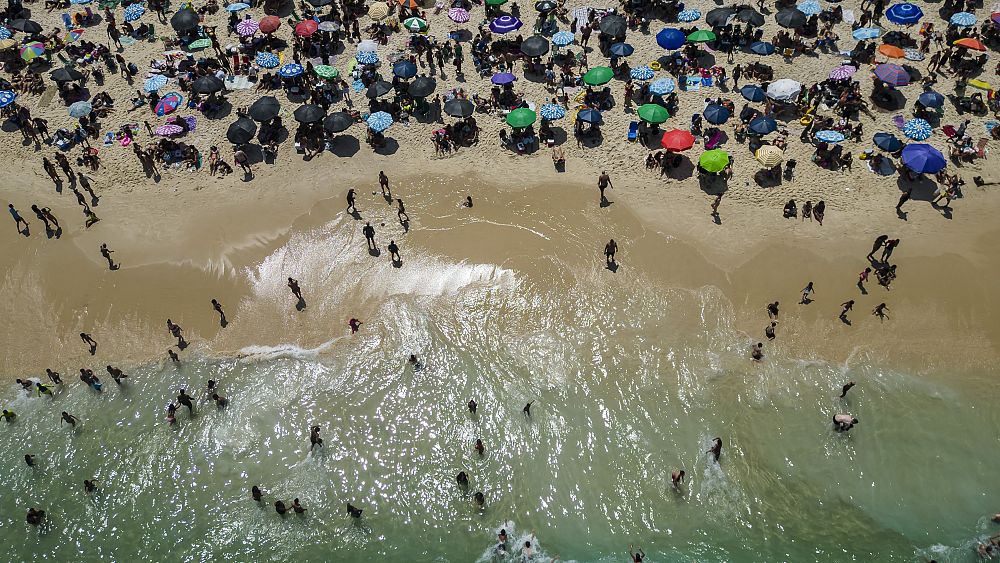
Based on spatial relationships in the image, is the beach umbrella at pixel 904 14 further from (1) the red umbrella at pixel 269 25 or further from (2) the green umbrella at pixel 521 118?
(1) the red umbrella at pixel 269 25

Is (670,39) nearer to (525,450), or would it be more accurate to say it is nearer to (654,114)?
(654,114)

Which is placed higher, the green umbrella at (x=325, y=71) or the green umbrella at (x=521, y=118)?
the green umbrella at (x=325, y=71)

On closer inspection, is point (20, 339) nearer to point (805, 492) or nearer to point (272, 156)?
point (272, 156)

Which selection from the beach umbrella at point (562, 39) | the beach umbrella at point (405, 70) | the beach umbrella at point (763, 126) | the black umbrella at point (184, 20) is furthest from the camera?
the black umbrella at point (184, 20)

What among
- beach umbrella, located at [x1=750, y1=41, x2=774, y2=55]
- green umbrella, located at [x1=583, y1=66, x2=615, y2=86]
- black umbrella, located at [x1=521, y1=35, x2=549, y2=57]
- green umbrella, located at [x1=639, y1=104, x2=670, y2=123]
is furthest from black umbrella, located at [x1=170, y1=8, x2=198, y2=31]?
beach umbrella, located at [x1=750, y1=41, x2=774, y2=55]

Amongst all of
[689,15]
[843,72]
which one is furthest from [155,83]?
[843,72]

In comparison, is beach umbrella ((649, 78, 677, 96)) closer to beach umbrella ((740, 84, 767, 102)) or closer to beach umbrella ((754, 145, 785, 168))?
beach umbrella ((740, 84, 767, 102))

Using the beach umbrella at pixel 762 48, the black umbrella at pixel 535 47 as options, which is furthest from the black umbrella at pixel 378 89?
the beach umbrella at pixel 762 48
